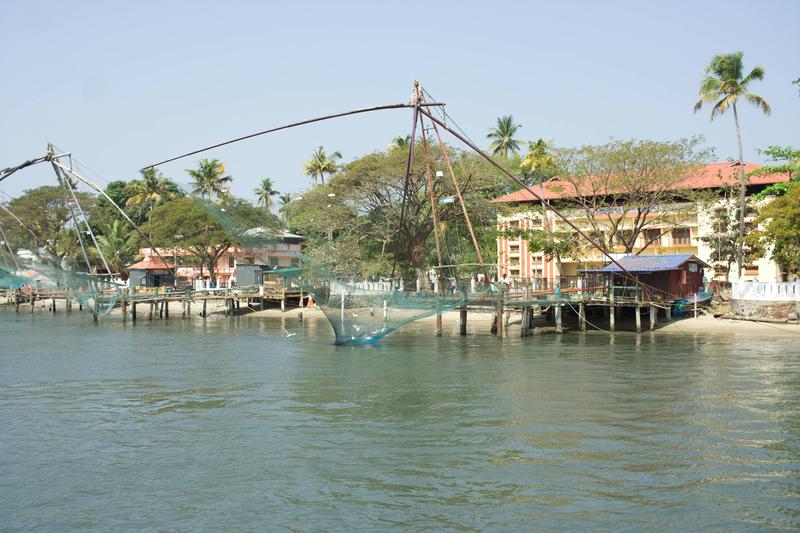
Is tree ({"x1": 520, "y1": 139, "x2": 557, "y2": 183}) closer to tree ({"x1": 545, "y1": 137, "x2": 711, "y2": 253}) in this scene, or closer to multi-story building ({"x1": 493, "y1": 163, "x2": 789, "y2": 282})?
multi-story building ({"x1": 493, "y1": 163, "x2": 789, "y2": 282})

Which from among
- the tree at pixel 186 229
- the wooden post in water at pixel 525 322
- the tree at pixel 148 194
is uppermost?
the tree at pixel 148 194

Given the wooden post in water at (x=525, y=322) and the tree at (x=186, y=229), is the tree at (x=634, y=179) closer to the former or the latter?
the wooden post in water at (x=525, y=322)

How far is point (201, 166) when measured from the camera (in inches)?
2872

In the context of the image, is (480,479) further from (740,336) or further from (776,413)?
(740,336)

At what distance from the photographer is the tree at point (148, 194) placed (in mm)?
71188

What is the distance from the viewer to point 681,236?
162 feet

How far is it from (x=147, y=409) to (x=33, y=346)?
16.4m

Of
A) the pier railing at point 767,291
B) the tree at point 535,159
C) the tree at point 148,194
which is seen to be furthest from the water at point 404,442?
the tree at point 148,194

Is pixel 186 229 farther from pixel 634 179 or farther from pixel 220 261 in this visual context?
pixel 634 179

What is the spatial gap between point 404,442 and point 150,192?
6303 centimetres

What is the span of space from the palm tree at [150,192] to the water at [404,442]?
4725 cm

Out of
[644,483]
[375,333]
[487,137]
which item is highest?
[487,137]

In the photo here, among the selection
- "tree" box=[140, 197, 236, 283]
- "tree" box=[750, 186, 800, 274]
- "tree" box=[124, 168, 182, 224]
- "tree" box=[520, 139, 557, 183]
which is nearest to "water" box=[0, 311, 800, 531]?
"tree" box=[750, 186, 800, 274]

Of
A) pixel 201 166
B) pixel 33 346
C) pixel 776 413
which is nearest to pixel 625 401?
pixel 776 413
